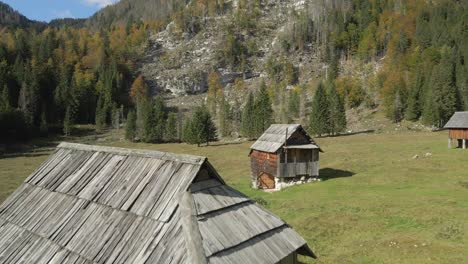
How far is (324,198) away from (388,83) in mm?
86229

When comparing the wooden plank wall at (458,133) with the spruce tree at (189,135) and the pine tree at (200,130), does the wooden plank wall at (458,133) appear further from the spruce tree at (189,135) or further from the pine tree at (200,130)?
the spruce tree at (189,135)

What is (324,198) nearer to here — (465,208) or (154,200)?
(465,208)

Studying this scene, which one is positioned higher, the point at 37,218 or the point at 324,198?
the point at 37,218

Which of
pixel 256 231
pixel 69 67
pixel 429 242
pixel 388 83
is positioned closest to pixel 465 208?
pixel 429 242

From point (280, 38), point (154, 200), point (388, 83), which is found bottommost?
point (154, 200)

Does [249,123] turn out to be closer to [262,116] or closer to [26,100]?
[262,116]

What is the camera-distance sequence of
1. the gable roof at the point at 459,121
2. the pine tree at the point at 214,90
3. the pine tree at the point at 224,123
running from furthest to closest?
the pine tree at the point at 214,90 < the pine tree at the point at 224,123 < the gable roof at the point at 459,121

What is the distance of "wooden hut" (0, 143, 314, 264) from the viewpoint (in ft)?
25.7

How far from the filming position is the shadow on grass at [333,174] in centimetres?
3866

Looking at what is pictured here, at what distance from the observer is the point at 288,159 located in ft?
125

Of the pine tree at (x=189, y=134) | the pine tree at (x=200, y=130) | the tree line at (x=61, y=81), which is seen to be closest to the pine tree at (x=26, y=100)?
the tree line at (x=61, y=81)

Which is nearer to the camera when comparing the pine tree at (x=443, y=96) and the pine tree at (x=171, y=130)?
the pine tree at (x=443, y=96)

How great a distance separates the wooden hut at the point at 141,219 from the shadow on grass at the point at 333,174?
29491 mm

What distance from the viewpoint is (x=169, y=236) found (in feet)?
25.4
